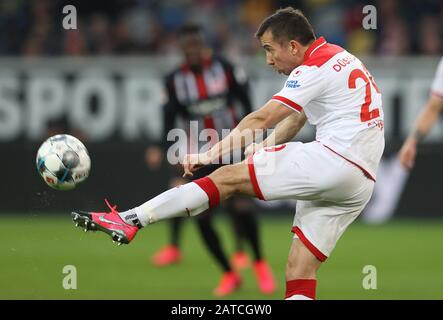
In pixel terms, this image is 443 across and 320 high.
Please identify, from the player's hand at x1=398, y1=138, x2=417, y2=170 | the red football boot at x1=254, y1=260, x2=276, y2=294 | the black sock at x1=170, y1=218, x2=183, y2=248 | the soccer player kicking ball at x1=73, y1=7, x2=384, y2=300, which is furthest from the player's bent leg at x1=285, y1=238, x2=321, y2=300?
the black sock at x1=170, y1=218, x2=183, y2=248

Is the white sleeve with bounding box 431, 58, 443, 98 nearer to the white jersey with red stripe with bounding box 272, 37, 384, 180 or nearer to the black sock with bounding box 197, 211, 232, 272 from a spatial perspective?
the white jersey with red stripe with bounding box 272, 37, 384, 180

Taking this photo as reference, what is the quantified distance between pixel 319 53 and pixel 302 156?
2.11 ft

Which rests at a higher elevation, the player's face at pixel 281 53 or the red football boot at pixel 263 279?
the player's face at pixel 281 53

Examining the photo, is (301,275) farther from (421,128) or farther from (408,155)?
(421,128)

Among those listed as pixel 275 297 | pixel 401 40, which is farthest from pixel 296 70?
pixel 401 40

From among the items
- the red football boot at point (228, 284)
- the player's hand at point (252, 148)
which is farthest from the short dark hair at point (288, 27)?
the red football boot at point (228, 284)

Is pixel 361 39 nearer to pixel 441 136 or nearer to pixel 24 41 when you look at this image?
pixel 441 136

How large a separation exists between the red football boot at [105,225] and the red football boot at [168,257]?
4.17 meters

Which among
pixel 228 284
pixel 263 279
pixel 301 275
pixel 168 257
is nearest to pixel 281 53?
pixel 301 275

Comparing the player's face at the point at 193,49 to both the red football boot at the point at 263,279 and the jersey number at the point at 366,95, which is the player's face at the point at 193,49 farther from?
the jersey number at the point at 366,95

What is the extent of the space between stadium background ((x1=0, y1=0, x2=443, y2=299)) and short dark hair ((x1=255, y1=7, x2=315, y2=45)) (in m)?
4.19

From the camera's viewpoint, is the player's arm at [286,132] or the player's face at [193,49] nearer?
the player's arm at [286,132]

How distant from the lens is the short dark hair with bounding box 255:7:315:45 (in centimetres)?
591

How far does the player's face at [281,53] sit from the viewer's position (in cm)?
594
